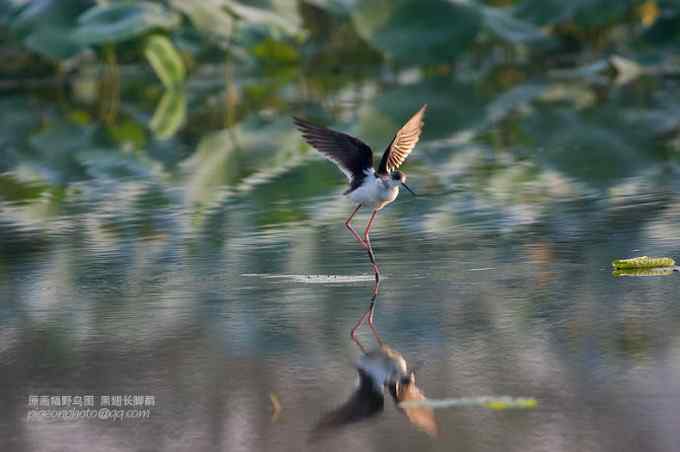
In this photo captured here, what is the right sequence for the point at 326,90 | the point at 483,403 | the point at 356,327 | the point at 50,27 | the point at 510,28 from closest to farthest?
1. the point at 483,403
2. the point at 356,327
3. the point at 50,27
4. the point at 326,90
5. the point at 510,28

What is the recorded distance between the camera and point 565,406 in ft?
14.4

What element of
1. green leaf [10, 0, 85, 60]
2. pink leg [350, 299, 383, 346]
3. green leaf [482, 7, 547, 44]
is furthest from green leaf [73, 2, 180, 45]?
pink leg [350, 299, 383, 346]

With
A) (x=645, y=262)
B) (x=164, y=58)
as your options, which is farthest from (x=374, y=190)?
(x=164, y=58)

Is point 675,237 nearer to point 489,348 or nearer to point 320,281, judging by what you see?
point 320,281

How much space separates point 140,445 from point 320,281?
7.79 ft

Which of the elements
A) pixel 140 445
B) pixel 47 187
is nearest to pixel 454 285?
pixel 140 445

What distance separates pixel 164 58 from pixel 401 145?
12.2 meters

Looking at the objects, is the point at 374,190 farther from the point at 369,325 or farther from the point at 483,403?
the point at 483,403

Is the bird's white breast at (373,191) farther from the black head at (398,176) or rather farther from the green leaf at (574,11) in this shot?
the green leaf at (574,11)

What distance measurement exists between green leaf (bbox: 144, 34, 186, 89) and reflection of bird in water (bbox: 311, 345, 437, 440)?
43.2 feet

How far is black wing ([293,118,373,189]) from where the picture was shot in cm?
636

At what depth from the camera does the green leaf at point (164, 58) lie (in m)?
18.0

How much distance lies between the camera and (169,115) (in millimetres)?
16094

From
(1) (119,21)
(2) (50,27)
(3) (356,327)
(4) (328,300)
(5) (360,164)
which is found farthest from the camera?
(2) (50,27)
